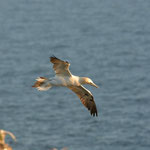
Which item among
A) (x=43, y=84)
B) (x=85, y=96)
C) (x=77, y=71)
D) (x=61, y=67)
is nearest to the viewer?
(x=61, y=67)

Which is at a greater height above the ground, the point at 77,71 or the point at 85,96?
the point at 77,71

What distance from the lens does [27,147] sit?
50.4 meters

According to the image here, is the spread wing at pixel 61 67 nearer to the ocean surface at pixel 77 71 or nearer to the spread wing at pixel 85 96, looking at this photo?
the spread wing at pixel 85 96

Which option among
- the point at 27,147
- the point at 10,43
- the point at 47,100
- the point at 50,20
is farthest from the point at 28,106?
the point at 50,20

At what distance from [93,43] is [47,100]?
84.2 ft

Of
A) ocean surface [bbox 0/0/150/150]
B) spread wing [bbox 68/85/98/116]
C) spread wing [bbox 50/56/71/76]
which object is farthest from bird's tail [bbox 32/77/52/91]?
ocean surface [bbox 0/0/150/150]

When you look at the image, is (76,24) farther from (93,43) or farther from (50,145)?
(50,145)

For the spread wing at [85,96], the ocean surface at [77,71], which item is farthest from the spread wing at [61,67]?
the ocean surface at [77,71]

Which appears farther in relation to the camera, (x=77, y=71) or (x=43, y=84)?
(x=77, y=71)

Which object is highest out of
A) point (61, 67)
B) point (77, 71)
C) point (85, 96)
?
point (77, 71)

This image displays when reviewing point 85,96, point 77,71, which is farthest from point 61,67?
point 77,71

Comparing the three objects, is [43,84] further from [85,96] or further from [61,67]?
[85,96]

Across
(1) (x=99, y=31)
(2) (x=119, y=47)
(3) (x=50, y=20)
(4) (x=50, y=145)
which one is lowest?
(4) (x=50, y=145)

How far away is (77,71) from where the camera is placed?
70.0 m
